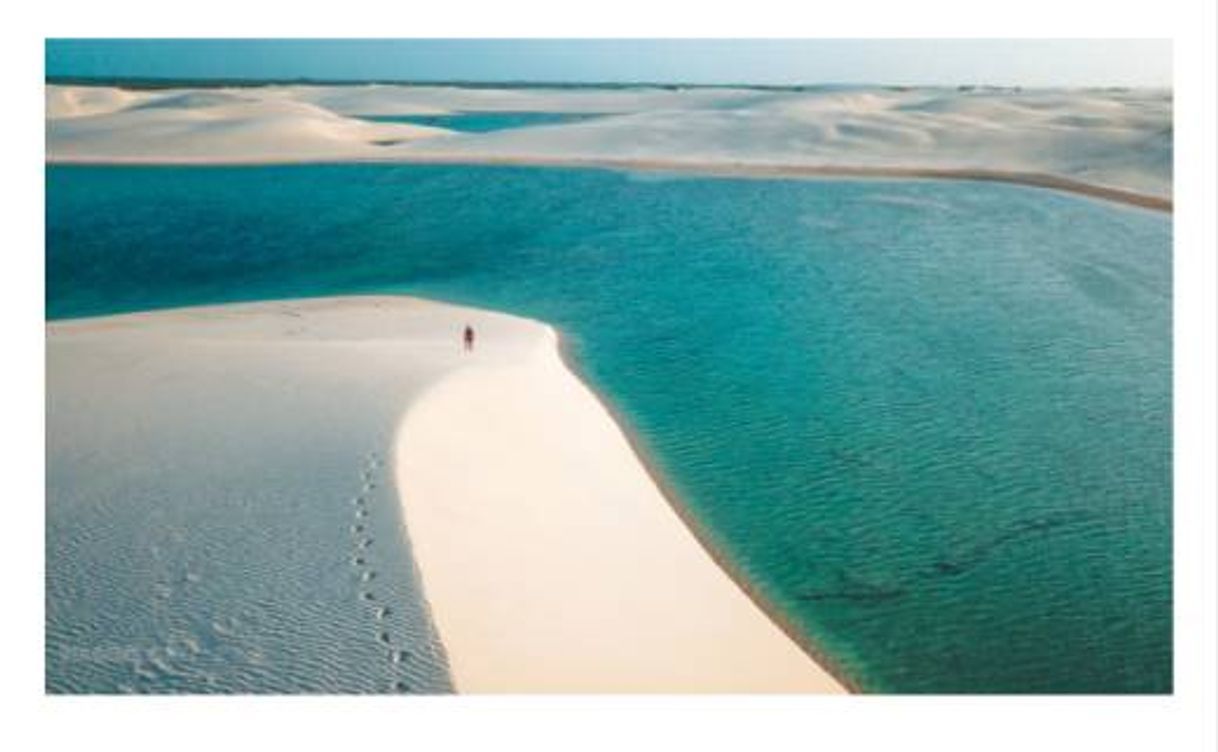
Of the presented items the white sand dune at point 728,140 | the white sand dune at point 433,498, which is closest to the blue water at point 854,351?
the white sand dune at point 433,498

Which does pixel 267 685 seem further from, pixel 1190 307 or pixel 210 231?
pixel 210 231

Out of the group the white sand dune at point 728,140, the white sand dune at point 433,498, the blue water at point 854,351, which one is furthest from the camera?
the white sand dune at point 728,140

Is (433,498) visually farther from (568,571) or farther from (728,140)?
(728,140)

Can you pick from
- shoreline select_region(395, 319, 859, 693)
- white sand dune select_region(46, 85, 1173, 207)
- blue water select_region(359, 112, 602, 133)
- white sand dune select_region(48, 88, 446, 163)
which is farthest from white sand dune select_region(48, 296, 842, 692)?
blue water select_region(359, 112, 602, 133)

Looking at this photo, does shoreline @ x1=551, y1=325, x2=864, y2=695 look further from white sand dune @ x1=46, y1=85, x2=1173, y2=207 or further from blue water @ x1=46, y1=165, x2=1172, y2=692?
white sand dune @ x1=46, y1=85, x2=1173, y2=207

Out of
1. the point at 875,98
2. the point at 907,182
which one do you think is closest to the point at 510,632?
the point at 907,182

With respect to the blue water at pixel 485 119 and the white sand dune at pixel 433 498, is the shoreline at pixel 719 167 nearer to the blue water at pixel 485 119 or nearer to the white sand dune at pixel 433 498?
the blue water at pixel 485 119
